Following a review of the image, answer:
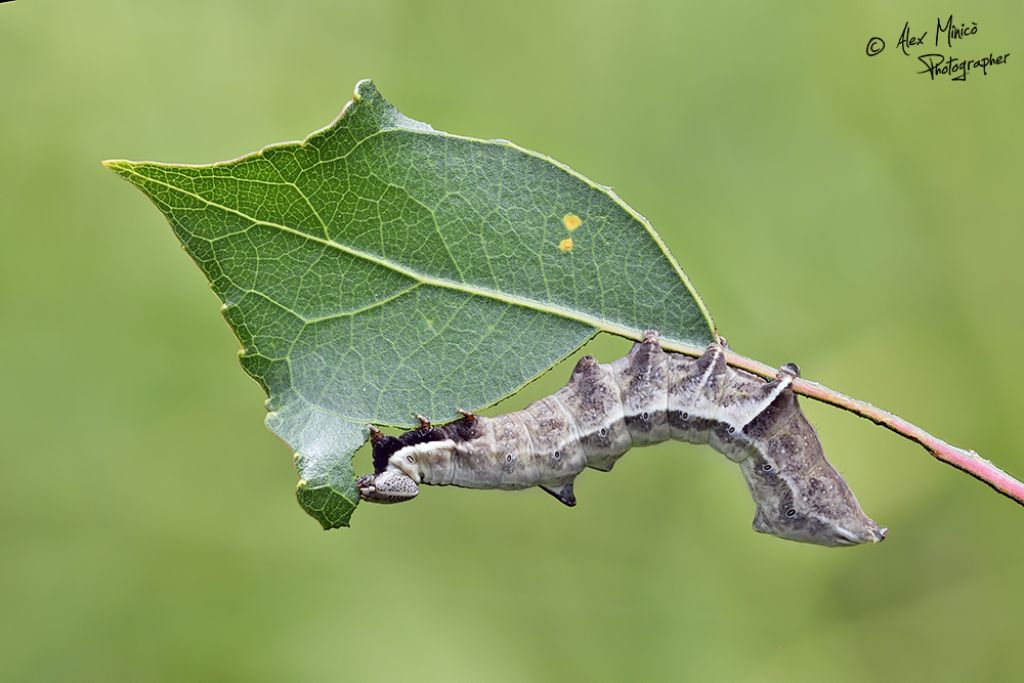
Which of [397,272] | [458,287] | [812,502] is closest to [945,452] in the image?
[812,502]

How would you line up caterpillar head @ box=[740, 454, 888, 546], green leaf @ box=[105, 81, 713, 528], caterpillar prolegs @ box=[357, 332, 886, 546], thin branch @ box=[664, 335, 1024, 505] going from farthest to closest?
caterpillar head @ box=[740, 454, 888, 546], caterpillar prolegs @ box=[357, 332, 886, 546], green leaf @ box=[105, 81, 713, 528], thin branch @ box=[664, 335, 1024, 505]

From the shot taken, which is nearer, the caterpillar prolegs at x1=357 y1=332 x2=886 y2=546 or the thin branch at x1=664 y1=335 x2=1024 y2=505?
the thin branch at x1=664 y1=335 x2=1024 y2=505

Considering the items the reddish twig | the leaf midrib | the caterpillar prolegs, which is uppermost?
the leaf midrib

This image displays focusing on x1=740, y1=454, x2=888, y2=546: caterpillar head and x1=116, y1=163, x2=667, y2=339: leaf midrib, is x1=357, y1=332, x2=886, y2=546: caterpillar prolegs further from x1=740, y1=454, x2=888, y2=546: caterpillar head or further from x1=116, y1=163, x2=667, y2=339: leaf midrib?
x1=116, y1=163, x2=667, y2=339: leaf midrib

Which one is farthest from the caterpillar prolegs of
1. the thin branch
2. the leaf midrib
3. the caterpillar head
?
the thin branch

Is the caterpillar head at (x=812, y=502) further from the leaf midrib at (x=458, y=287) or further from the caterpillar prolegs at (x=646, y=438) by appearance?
the leaf midrib at (x=458, y=287)

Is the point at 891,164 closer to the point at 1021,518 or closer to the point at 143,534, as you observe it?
the point at 1021,518

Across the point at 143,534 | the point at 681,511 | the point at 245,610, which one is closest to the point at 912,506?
the point at 681,511

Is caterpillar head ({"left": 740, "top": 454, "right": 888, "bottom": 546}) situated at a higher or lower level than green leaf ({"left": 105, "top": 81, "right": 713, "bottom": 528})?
lower
